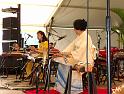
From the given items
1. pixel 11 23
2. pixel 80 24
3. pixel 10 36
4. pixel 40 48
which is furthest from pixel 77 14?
pixel 80 24

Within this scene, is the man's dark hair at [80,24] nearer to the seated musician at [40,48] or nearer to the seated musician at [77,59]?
the seated musician at [77,59]

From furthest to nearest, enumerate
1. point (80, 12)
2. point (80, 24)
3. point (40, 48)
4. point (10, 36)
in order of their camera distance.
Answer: point (80, 12) < point (10, 36) < point (40, 48) < point (80, 24)

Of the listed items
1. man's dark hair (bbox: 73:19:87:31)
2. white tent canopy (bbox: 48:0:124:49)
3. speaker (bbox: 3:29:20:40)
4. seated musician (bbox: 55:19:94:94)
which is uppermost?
white tent canopy (bbox: 48:0:124:49)

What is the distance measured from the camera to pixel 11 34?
798 centimetres

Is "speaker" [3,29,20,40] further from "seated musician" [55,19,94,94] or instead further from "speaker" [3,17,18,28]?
"seated musician" [55,19,94,94]

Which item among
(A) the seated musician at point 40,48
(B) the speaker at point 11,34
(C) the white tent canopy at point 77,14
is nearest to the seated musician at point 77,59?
(A) the seated musician at point 40,48

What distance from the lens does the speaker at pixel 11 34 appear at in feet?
26.2

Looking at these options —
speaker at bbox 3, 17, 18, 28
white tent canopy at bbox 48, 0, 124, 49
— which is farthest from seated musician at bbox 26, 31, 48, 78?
white tent canopy at bbox 48, 0, 124, 49

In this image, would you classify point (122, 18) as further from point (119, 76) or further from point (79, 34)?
point (119, 76)

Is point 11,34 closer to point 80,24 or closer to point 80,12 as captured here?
point 80,24

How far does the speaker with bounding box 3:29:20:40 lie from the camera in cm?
798

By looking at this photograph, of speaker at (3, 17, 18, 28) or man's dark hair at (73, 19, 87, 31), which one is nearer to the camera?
man's dark hair at (73, 19, 87, 31)

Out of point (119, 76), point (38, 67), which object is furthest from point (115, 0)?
point (38, 67)

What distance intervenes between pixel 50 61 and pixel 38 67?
122cm
